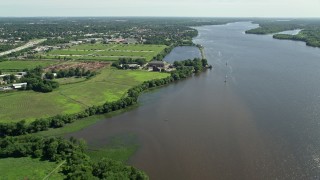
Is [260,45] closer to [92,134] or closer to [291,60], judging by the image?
[291,60]

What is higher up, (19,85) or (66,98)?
(19,85)

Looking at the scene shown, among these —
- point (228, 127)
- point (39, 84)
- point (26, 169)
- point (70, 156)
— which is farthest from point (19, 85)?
point (228, 127)

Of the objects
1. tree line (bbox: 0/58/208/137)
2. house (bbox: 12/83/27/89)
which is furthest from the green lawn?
tree line (bbox: 0/58/208/137)

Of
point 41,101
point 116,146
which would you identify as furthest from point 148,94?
point 116,146

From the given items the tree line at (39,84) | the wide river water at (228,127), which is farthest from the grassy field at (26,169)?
the tree line at (39,84)

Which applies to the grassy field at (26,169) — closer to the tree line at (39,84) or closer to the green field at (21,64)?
the tree line at (39,84)

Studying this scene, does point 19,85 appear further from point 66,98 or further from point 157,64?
point 157,64
